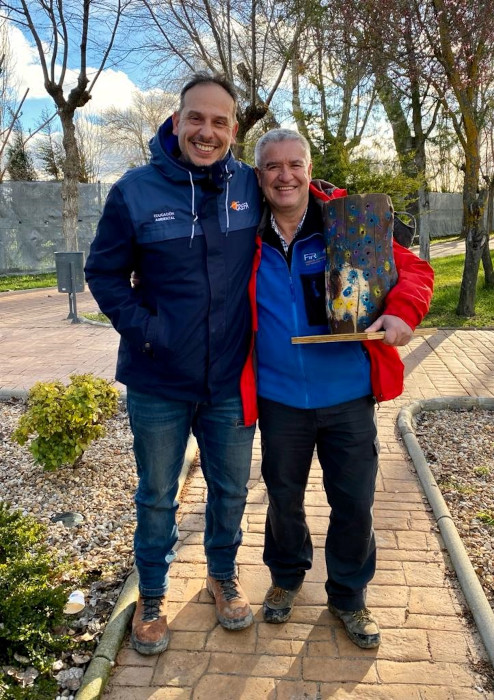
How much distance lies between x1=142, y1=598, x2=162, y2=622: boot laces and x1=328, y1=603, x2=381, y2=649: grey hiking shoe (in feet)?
2.66

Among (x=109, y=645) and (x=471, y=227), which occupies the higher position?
(x=471, y=227)

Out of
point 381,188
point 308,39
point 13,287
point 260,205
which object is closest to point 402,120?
point 308,39

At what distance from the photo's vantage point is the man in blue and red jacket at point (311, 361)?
7.40 feet

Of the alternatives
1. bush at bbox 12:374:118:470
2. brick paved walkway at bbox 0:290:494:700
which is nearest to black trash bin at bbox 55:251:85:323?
bush at bbox 12:374:118:470

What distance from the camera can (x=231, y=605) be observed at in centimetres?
266

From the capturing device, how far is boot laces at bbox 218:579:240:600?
8.86 feet

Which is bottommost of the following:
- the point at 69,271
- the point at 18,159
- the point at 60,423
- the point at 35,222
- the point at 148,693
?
the point at 148,693

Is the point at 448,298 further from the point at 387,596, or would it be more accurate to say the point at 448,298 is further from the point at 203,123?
the point at 203,123

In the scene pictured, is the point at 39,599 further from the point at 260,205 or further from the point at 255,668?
the point at 260,205

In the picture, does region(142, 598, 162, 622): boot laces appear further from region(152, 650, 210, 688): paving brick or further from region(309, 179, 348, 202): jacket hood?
region(309, 179, 348, 202): jacket hood

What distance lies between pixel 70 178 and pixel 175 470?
44.4 ft

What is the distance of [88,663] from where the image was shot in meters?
2.44

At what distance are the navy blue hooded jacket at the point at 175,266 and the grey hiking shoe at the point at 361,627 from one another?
118 cm

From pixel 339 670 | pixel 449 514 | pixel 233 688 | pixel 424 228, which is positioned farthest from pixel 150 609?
pixel 424 228
